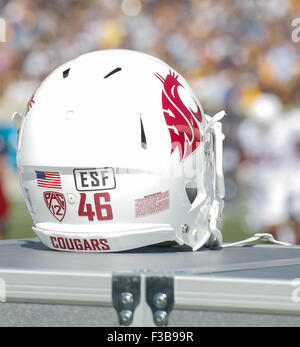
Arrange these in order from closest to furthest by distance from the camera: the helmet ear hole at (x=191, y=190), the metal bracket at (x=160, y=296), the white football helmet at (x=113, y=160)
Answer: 1. the metal bracket at (x=160, y=296)
2. the white football helmet at (x=113, y=160)
3. the helmet ear hole at (x=191, y=190)

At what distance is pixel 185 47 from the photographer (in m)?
7.89

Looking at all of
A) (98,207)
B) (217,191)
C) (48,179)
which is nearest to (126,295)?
(98,207)

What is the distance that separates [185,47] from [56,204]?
19.8ft

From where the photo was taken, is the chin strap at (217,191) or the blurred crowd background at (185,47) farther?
the blurred crowd background at (185,47)

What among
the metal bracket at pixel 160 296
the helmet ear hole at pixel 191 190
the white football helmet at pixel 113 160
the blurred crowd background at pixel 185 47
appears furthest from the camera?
the blurred crowd background at pixel 185 47

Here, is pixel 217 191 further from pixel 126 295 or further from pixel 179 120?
pixel 126 295

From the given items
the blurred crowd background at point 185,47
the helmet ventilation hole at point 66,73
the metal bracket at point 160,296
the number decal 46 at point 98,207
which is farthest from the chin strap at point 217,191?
the blurred crowd background at point 185,47

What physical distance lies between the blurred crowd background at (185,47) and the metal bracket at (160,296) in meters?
5.54

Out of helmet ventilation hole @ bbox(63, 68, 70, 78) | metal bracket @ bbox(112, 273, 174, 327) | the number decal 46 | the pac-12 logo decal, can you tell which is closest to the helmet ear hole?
the number decal 46

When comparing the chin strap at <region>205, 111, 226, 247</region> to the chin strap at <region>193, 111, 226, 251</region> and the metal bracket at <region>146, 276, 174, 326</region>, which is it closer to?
the chin strap at <region>193, 111, 226, 251</region>

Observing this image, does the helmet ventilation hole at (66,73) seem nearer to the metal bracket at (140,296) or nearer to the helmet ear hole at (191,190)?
the helmet ear hole at (191,190)

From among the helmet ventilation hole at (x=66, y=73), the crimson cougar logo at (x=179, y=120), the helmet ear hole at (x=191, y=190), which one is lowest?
the helmet ear hole at (x=191, y=190)

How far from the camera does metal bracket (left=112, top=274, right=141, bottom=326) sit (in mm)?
1444

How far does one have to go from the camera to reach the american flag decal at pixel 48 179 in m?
2.04
